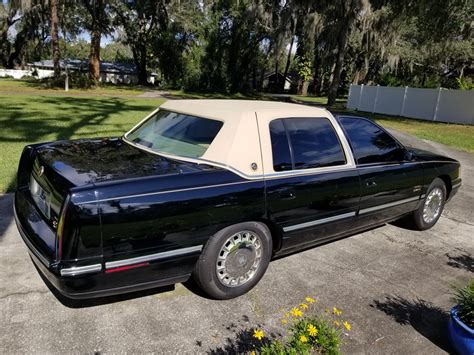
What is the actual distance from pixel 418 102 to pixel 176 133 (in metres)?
20.3

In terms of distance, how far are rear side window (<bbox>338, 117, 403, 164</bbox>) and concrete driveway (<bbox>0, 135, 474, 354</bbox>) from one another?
1044 millimetres

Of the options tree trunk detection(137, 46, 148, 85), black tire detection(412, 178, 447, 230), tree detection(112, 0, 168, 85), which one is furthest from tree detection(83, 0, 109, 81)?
black tire detection(412, 178, 447, 230)

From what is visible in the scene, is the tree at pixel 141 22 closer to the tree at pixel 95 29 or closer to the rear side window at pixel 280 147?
the tree at pixel 95 29

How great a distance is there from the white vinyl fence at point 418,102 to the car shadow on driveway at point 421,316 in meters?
18.2

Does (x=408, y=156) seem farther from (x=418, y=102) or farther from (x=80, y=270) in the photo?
(x=418, y=102)

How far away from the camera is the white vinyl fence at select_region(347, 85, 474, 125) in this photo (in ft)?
62.4

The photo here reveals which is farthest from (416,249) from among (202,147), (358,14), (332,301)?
(358,14)

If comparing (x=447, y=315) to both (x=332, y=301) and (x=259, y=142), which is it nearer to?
(x=332, y=301)

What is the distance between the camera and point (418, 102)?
830 inches

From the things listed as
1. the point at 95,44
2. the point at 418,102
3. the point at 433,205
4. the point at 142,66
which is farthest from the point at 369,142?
the point at 142,66

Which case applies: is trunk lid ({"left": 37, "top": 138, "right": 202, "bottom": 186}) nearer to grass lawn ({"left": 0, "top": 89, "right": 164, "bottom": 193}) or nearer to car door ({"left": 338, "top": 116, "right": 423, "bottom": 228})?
car door ({"left": 338, "top": 116, "right": 423, "bottom": 228})

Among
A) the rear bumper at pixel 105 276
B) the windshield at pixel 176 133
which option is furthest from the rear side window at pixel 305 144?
the rear bumper at pixel 105 276

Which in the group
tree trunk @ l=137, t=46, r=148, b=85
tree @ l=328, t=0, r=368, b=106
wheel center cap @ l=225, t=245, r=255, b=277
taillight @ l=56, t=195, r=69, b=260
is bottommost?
wheel center cap @ l=225, t=245, r=255, b=277

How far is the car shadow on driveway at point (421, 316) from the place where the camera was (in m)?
3.04
